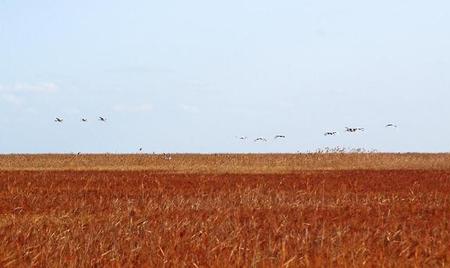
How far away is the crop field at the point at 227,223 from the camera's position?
8766 mm

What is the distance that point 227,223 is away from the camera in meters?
11.8

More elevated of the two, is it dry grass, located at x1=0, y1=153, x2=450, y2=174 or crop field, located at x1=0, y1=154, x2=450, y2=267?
dry grass, located at x1=0, y1=153, x2=450, y2=174

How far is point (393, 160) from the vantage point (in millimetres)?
46688

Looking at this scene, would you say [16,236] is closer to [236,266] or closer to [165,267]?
[165,267]

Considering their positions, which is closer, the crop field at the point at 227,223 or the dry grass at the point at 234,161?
the crop field at the point at 227,223

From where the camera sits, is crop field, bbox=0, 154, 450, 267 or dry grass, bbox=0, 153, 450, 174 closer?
crop field, bbox=0, 154, 450, 267

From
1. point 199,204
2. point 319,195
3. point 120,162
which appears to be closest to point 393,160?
point 120,162

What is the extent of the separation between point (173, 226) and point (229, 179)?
1445 centimetres

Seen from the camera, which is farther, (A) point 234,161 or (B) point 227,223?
(A) point 234,161

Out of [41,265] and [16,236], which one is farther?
[16,236]

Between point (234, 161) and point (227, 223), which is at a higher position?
point (234, 161)

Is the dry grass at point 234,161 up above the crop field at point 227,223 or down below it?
above

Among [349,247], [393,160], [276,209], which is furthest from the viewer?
[393,160]

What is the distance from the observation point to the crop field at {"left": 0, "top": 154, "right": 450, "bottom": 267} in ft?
28.8
